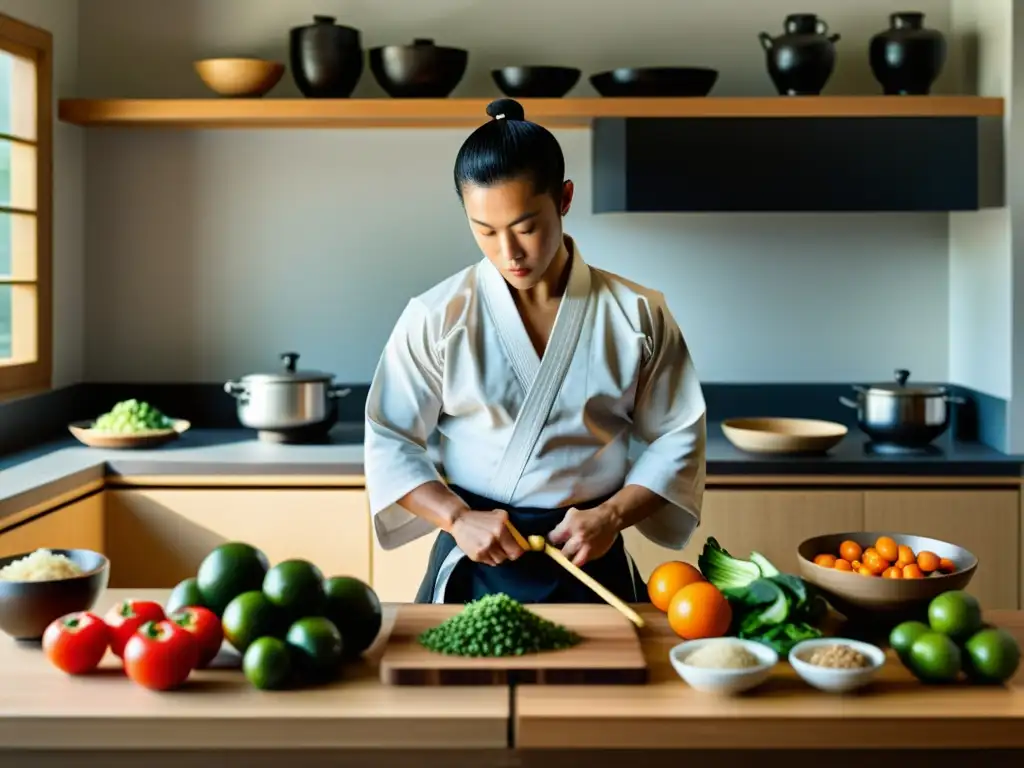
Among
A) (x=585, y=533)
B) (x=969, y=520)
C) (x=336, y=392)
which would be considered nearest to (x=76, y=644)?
(x=585, y=533)

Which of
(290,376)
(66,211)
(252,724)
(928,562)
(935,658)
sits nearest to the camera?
(252,724)

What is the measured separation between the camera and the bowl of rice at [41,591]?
6.07ft

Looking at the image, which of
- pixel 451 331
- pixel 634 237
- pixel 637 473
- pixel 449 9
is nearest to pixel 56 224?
pixel 449 9

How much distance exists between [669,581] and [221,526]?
5.78 ft

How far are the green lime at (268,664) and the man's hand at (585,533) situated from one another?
0.62 metres

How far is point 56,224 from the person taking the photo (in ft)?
12.7

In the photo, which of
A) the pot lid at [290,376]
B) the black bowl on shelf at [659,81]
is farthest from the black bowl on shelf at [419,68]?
the pot lid at [290,376]

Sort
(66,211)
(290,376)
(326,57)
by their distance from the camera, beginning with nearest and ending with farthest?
(290,376) → (326,57) → (66,211)

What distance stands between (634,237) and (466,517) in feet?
6.61

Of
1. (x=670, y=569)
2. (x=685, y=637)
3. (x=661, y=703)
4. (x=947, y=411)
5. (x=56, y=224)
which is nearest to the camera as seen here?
(x=661, y=703)

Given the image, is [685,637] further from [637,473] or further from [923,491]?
[923,491]

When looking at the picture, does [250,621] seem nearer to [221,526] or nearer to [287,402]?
[221,526]

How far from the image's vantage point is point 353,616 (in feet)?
5.88

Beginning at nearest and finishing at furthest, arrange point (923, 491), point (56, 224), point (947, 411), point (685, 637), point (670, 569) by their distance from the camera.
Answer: point (685, 637) < point (670, 569) < point (923, 491) < point (947, 411) < point (56, 224)
